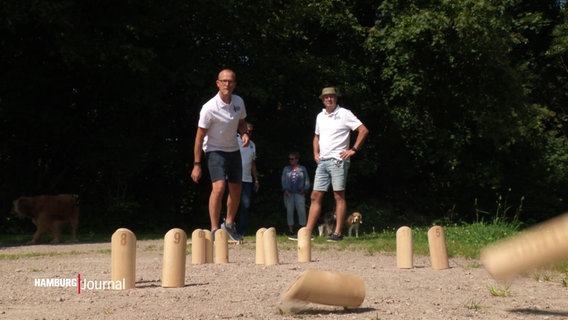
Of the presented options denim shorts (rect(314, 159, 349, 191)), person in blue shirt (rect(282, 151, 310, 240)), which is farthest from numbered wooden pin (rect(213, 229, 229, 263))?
person in blue shirt (rect(282, 151, 310, 240))

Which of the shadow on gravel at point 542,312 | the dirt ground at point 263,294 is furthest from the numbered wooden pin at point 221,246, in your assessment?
the shadow on gravel at point 542,312

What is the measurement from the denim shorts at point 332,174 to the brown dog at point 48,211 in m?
4.32

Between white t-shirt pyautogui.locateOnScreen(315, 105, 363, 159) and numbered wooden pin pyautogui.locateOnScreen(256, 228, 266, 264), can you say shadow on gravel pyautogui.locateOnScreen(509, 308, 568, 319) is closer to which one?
numbered wooden pin pyautogui.locateOnScreen(256, 228, 266, 264)

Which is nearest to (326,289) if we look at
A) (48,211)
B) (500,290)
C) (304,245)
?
(500,290)

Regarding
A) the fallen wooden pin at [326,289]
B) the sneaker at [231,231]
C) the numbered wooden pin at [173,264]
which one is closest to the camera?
the fallen wooden pin at [326,289]

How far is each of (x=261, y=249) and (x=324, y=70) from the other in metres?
13.7

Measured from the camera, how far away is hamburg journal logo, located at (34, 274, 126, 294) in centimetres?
633

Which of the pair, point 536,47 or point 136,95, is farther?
point 536,47

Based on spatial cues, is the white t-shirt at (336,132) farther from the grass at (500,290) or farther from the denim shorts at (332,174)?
the grass at (500,290)

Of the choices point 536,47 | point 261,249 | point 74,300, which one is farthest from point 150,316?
point 536,47

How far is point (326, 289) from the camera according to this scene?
520 cm

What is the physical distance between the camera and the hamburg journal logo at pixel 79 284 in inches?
249

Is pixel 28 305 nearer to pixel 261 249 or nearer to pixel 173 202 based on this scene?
pixel 261 249

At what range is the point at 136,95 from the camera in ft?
62.7
